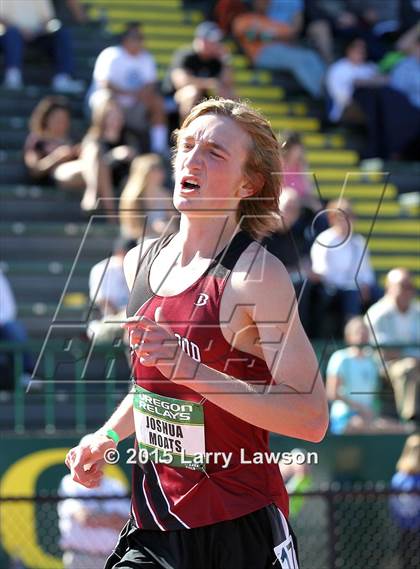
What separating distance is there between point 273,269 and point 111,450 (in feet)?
2.56

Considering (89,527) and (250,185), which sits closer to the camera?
(250,185)

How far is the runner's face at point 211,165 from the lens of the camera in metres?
3.96

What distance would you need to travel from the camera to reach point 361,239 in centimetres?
1112

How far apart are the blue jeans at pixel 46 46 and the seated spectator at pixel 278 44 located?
2.63m

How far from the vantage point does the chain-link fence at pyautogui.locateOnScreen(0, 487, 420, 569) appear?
8.27 metres

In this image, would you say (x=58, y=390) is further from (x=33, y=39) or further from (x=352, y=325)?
(x=33, y=39)

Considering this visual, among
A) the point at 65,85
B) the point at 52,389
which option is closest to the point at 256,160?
the point at 52,389

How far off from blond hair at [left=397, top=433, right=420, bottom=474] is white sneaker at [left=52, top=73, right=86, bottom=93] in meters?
5.31

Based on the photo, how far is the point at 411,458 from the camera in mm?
9008

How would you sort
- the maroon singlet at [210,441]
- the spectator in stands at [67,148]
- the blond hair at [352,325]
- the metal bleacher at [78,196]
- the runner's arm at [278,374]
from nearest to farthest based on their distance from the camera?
the runner's arm at [278,374]
the maroon singlet at [210,441]
the blond hair at [352,325]
the metal bleacher at [78,196]
the spectator in stands at [67,148]

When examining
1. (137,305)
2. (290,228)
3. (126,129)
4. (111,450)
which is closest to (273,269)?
(137,305)

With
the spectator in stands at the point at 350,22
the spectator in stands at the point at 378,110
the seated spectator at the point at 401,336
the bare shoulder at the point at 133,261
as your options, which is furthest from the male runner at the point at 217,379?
the spectator in stands at the point at 350,22

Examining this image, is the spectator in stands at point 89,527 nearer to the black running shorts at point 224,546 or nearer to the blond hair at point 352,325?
the blond hair at point 352,325

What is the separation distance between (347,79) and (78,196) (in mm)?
4073
